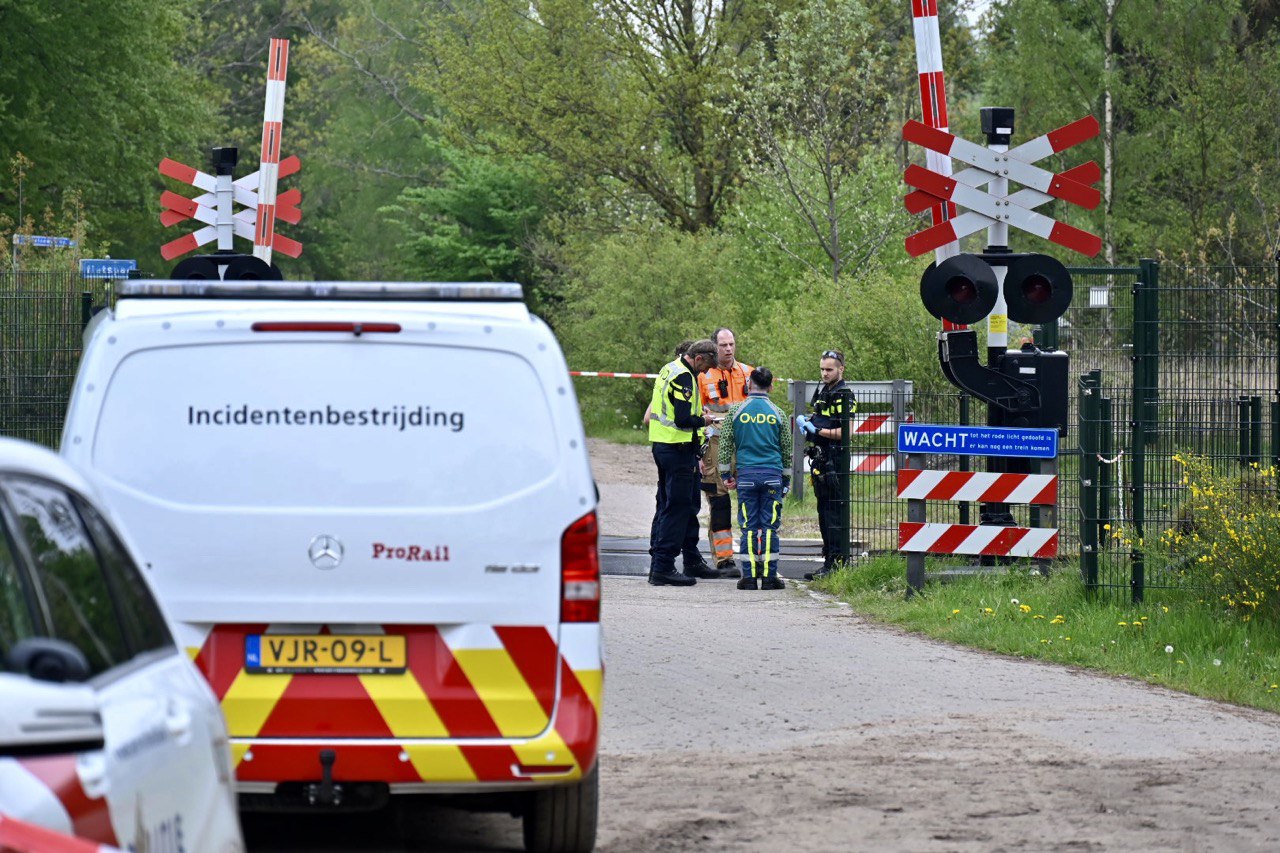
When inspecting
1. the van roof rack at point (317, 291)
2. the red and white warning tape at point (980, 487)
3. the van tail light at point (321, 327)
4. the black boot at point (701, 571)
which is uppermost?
the van roof rack at point (317, 291)

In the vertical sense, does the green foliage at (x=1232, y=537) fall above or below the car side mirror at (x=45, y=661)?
below

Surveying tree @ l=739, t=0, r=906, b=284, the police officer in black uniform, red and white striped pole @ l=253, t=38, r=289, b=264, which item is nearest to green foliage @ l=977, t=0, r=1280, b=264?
tree @ l=739, t=0, r=906, b=284

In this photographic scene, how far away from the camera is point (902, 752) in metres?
9.03

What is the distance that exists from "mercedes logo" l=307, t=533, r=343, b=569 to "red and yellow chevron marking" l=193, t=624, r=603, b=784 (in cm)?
29

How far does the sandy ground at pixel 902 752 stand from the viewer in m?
7.48

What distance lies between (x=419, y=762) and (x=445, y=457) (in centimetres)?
97

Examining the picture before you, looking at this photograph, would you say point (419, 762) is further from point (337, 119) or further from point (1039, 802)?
point (337, 119)

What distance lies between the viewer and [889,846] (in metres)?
7.21

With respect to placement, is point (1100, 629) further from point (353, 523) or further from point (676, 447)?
point (353, 523)

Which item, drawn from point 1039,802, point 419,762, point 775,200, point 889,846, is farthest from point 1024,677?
point 775,200

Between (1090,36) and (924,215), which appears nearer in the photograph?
(924,215)

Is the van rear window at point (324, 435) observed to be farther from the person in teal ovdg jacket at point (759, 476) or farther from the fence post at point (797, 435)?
the fence post at point (797, 435)

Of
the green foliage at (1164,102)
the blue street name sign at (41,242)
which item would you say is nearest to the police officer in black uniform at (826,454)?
the blue street name sign at (41,242)

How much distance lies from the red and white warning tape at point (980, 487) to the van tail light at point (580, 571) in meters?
8.31
